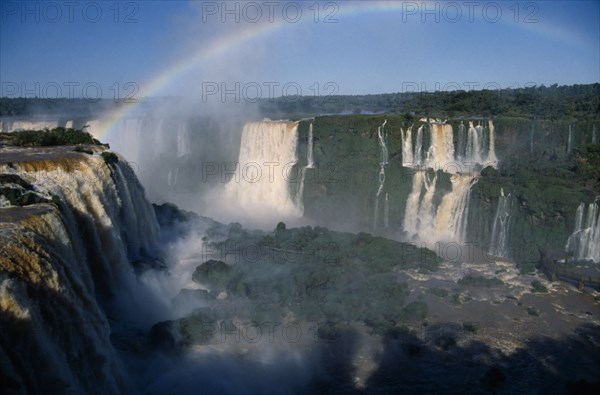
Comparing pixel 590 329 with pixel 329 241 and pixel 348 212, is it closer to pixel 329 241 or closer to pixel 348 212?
pixel 329 241

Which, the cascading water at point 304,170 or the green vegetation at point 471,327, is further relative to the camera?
the cascading water at point 304,170

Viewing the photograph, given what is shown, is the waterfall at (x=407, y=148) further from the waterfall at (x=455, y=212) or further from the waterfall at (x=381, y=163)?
the waterfall at (x=455, y=212)

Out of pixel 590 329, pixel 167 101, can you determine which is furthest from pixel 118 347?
pixel 167 101

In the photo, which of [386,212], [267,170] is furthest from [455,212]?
[267,170]

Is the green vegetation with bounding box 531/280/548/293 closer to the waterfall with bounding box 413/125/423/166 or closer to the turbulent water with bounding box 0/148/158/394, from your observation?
the waterfall with bounding box 413/125/423/166

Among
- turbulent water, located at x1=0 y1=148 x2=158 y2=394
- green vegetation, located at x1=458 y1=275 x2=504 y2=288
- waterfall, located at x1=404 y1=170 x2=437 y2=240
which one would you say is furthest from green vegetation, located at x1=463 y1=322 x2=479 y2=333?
waterfall, located at x1=404 y1=170 x2=437 y2=240

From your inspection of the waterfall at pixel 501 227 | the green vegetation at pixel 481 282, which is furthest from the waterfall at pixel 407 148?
the green vegetation at pixel 481 282
